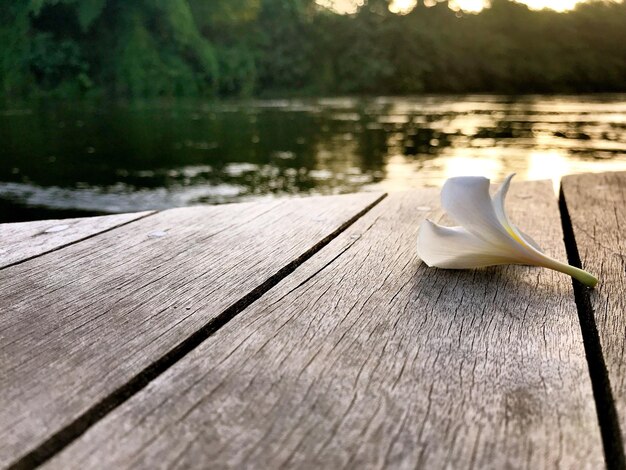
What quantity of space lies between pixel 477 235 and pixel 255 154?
239 inches

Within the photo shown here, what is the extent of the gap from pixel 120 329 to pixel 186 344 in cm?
9

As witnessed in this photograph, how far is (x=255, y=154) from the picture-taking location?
A: 6793 mm

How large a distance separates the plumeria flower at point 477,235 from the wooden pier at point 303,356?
1.2 inches

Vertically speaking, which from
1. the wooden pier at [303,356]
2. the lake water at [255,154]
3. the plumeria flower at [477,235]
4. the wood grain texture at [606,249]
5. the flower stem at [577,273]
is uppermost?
the plumeria flower at [477,235]

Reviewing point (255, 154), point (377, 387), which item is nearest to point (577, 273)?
point (377, 387)

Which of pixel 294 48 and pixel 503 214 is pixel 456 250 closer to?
pixel 503 214

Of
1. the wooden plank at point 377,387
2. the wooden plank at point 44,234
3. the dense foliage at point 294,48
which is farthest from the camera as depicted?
the dense foliage at point 294,48

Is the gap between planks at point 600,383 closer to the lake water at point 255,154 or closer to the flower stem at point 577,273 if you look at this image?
the flower stem at point 577,273

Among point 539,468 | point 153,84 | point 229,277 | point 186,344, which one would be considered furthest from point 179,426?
point 153,84

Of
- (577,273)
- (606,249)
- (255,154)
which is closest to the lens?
(577,273)

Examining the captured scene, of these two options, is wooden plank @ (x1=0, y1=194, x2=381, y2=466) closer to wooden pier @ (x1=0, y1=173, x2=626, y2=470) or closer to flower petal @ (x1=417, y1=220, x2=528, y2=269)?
wooden pier @ (x1=0, y1=173, x2=626, y2=470)

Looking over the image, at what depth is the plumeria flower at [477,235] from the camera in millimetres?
836

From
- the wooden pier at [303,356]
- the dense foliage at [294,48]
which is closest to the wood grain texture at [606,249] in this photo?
the wooden pier at [303,356]

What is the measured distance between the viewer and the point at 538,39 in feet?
79.8
